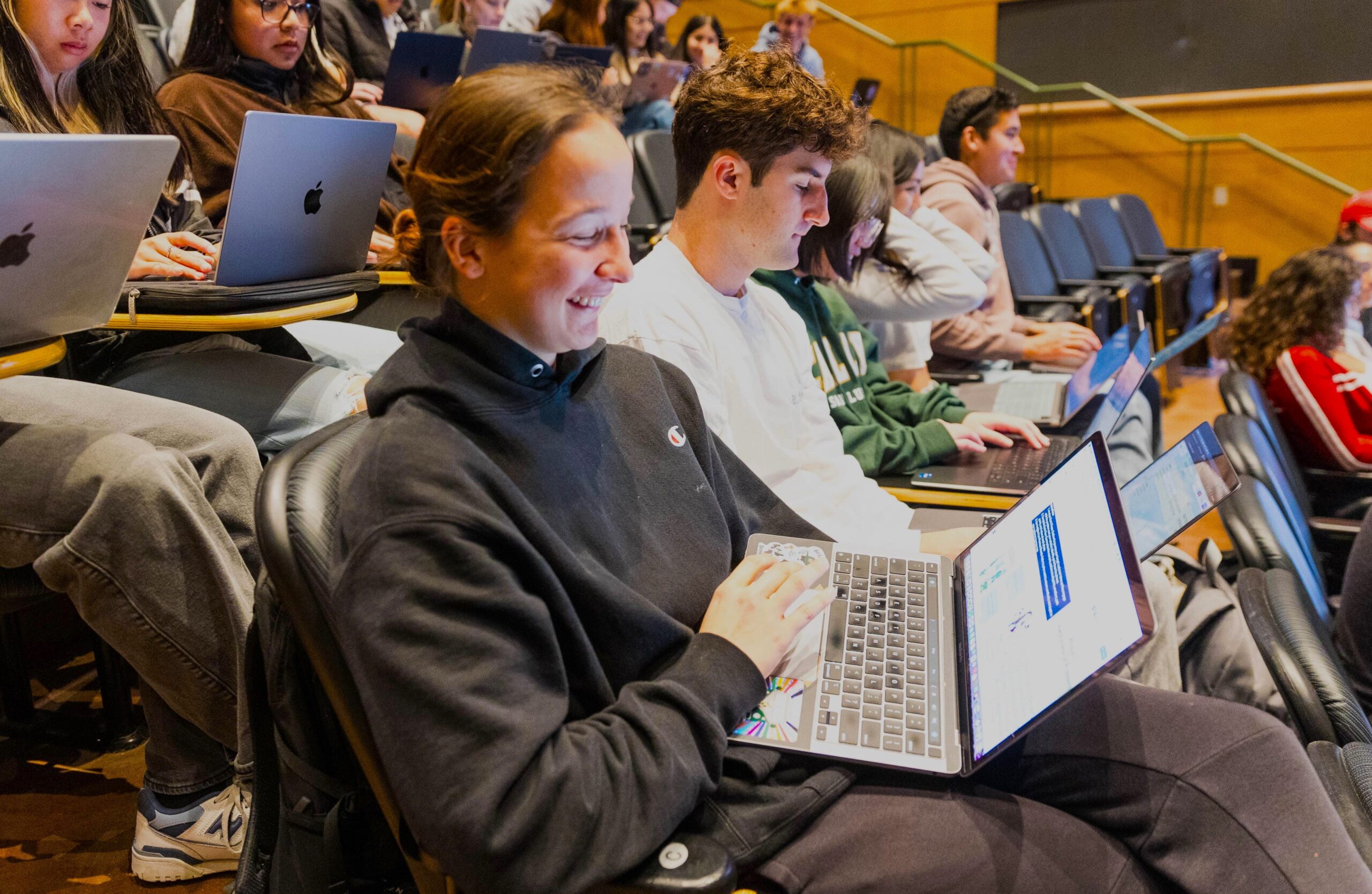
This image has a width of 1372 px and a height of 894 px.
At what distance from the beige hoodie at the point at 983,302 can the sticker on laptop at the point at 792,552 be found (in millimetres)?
1799

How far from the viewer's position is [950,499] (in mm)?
1801

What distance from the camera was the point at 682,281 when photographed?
4.91 ft

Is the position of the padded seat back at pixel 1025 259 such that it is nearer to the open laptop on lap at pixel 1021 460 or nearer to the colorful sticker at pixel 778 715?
the open laptop on lap at pixel 1021 460

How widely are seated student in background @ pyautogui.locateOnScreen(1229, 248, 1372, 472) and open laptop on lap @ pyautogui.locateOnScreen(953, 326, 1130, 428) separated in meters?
0.64

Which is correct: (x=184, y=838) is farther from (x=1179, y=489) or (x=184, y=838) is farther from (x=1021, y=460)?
(x=1021, y=460)

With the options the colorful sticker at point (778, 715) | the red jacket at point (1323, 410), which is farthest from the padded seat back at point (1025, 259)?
the colorful sticker at point (778, 715)

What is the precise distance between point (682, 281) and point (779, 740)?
2.49ft

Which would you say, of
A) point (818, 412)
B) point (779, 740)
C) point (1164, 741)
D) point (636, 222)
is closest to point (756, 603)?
point (779, 740)

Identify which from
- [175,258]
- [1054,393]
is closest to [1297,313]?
[1054,393]

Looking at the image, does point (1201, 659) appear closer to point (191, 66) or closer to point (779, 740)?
point (779, 740)

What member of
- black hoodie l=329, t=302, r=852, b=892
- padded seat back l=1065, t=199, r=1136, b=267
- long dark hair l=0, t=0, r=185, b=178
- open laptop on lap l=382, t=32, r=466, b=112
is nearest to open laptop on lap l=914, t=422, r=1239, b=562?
black hoodie l=329, t=302, r=852, b=892

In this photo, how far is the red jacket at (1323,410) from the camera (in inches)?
104

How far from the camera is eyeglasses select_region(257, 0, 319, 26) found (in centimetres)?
209

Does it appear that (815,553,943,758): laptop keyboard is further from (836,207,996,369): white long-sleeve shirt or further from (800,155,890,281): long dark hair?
(836,207,996,369): white long-sleeve shirt
